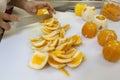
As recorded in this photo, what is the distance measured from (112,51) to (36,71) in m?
0.25

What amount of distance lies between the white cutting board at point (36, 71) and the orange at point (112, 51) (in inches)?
0.7

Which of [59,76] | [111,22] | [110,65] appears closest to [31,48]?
[59,76]

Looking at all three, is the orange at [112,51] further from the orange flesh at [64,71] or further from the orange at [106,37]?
the orange flesh at [64,71]

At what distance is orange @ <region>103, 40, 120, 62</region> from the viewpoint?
63 cm

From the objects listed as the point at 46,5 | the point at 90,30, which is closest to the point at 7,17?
the point at 46,5

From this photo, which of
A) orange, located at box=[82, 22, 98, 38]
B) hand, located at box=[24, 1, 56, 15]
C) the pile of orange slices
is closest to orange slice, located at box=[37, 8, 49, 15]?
hand, located at box=[24, 1, 56, 15]

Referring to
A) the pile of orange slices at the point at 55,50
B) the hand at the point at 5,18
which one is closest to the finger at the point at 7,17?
the hand at the point at 5,18

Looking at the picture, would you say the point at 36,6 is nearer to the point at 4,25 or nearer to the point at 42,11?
the point at 42,11

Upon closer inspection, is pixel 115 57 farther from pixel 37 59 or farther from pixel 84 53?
pixel 37 59

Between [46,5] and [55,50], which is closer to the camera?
[55,50]

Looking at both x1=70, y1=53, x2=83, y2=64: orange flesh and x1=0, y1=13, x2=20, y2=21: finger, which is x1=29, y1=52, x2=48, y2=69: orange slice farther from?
x1=0, y1=13, x2=20, y2=21: finger

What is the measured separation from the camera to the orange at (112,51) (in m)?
0.63

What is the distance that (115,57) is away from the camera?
0.64 metres

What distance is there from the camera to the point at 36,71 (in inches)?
24.2
